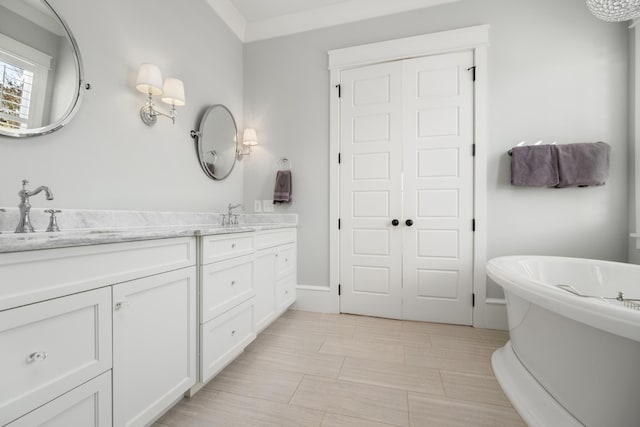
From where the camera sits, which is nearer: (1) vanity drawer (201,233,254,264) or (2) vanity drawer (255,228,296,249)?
(1) vanity drawer (201,233,254,264)

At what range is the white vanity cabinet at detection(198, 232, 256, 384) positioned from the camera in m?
1.38

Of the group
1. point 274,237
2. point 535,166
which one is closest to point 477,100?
point 535,166

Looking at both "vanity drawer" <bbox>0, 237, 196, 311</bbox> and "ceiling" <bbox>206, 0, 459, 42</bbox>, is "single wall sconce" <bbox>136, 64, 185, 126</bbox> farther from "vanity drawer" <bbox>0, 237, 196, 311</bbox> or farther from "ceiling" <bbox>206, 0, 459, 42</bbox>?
"ceiling" <bbox>206, 0, 459, 42</bbox>

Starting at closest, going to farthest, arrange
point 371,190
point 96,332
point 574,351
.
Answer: point 96,332, point 574,351, point 371,190

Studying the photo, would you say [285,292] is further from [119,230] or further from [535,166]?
[535,166]

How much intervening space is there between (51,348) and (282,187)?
207 cm

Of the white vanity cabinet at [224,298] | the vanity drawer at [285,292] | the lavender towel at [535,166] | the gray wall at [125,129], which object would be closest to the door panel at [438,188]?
the lavender towel at [535,166]

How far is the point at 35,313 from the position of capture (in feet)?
2.43

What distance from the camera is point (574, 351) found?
1.14 metres

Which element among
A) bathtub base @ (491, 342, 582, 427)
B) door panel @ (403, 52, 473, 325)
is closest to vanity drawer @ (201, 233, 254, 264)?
door panel @ (403, 52, 473, 325)

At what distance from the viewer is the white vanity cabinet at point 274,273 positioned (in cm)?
197

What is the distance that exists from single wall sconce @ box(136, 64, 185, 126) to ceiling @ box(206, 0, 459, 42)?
119 centimetres

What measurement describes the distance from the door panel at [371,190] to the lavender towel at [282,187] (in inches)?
21.1

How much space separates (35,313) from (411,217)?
2.40 meters
